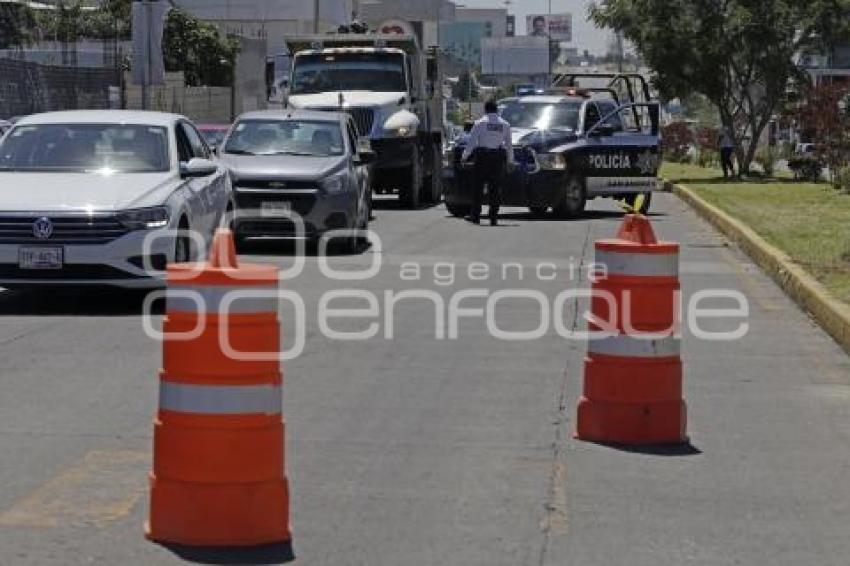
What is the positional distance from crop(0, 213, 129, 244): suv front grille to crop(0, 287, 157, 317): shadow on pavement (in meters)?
0.57

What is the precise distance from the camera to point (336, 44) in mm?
30312

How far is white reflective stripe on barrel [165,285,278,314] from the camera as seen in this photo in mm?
5793

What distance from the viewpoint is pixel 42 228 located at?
12.6 meters

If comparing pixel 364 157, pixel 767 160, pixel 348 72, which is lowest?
pixel 767 160

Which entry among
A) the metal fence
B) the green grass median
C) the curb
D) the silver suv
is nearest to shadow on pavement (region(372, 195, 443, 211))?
the green grass median

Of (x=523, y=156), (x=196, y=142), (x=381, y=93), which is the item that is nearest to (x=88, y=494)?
(x=196, y=142)

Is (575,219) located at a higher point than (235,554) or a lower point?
lower

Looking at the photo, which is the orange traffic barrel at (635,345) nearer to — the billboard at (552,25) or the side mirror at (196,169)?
the side mirror at (196,169)

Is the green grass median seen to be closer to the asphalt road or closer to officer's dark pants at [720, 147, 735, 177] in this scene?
officer's dark pants at [720, 147, 735, 177]

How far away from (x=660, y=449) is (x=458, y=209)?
1829 cm

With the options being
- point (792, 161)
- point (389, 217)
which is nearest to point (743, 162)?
point (792, 161)

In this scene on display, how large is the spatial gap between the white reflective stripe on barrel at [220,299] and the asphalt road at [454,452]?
0.94 metres

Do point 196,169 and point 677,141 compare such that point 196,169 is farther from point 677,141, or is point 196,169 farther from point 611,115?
point 677,141

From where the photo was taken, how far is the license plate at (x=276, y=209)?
Result: 1895cm
